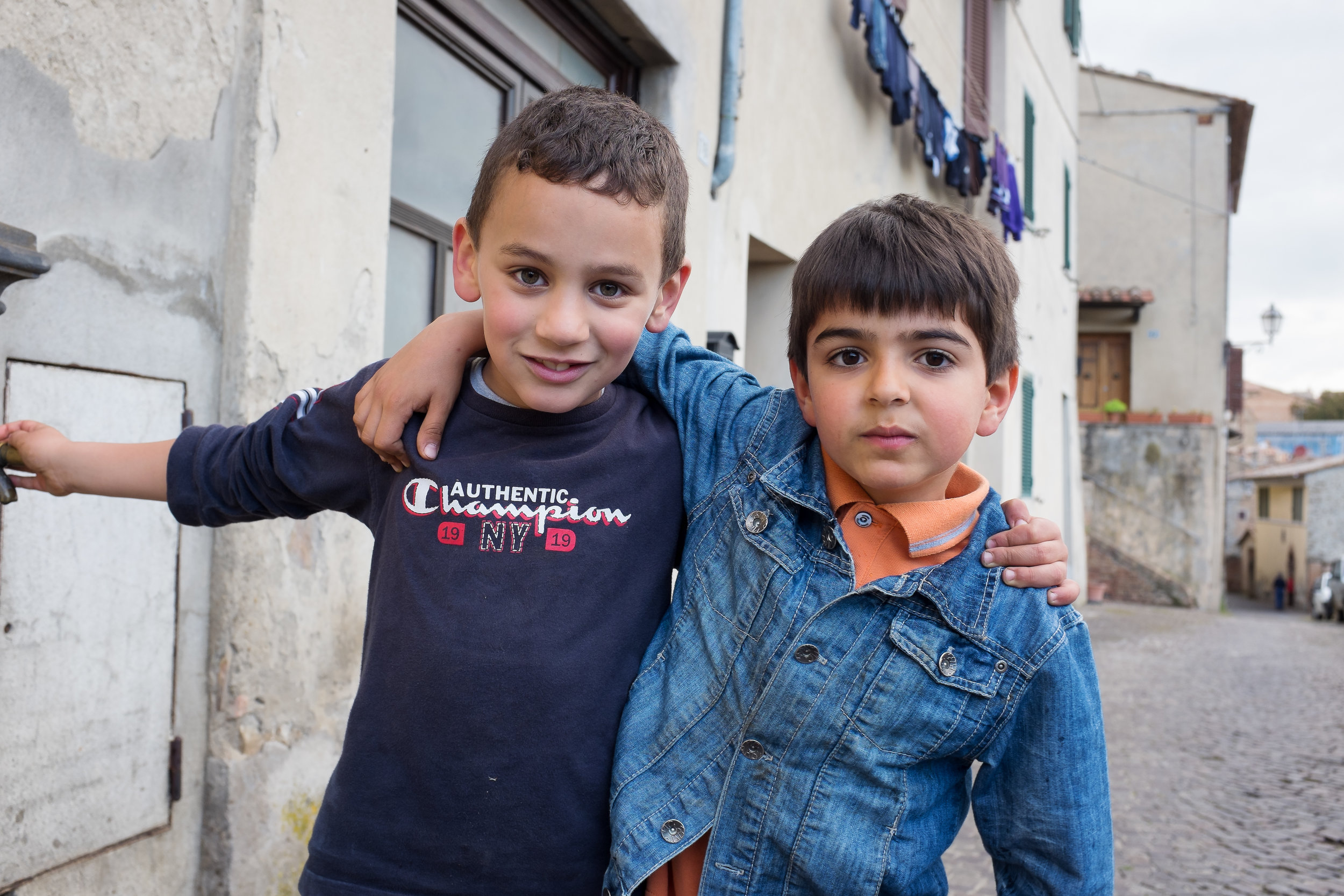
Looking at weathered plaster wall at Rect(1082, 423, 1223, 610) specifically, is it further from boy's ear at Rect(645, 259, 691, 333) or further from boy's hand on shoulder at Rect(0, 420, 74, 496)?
boy's hand on shoulder at Rect(0, 420, 74, 496)

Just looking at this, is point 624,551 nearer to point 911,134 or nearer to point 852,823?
point 852,823

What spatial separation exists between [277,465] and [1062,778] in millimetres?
1039

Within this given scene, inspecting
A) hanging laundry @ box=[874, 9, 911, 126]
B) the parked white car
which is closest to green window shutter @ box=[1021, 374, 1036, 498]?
hanging laundry @ box=[874, 9, 911, 126]

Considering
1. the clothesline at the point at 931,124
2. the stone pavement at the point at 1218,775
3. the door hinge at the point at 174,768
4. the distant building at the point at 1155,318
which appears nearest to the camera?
the door hinge at the point at 174,768

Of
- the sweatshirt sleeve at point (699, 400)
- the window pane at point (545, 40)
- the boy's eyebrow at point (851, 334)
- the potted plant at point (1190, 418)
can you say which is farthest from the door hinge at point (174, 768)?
the potted plant at point (1190, 418)

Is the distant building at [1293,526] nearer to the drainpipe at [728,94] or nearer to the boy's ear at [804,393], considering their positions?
the drainpipe at [728,94]

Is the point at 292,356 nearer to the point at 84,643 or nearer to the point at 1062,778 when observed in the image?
the point at 84,643

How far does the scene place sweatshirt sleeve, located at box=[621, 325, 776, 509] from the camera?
1.38 metres

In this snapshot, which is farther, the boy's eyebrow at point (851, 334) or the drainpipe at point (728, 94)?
the drainpipe at point (728, 94)

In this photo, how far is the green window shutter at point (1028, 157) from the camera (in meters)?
10.4

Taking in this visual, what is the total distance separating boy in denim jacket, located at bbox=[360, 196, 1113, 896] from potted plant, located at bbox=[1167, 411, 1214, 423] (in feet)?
62.8

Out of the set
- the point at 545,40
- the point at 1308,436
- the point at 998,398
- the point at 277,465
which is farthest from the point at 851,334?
the point at 1308,436

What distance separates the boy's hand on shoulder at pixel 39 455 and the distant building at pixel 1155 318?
17.8 meters

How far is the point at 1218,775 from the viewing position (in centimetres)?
485
